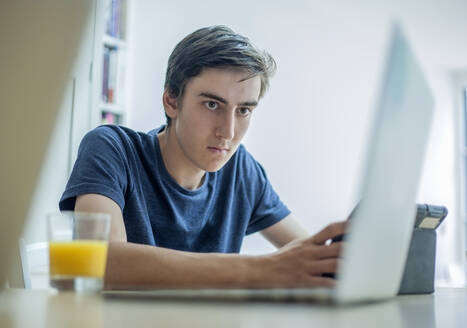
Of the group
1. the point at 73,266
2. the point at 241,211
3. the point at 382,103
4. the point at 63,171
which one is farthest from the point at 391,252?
the point at 63,171

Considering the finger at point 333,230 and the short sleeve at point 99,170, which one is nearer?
the finger at point 333,230

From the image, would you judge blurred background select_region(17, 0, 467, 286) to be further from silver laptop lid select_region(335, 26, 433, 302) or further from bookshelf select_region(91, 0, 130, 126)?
silver laptop lid select_region(335, 26, 433, 302)

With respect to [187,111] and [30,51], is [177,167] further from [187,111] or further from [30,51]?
[30,51]

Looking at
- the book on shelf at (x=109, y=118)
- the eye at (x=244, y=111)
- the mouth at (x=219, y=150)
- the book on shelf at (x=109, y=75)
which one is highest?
the book on shelf at (x=109, y=75)

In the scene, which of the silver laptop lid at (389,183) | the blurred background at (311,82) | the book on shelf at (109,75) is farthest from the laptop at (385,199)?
the book on shelf at (109,75)

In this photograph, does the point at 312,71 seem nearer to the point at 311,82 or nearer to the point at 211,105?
the point at 311,82

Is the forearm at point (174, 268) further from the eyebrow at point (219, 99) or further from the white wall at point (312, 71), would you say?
the white wall at point (312, 71)

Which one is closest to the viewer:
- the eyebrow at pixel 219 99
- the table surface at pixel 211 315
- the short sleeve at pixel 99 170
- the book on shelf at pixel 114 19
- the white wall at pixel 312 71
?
the table surface at pixel 211 315

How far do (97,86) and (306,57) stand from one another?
7.67 ft

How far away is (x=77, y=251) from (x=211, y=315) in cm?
27

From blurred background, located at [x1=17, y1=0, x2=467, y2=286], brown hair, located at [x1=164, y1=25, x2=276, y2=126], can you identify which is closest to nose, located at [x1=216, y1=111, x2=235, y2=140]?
brown hair, located at [x1=164, y1=25, x2=276, y2=126]

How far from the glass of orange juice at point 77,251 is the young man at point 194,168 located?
450 mm

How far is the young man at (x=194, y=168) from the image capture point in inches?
47.6

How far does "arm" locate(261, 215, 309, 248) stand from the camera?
158 cm
